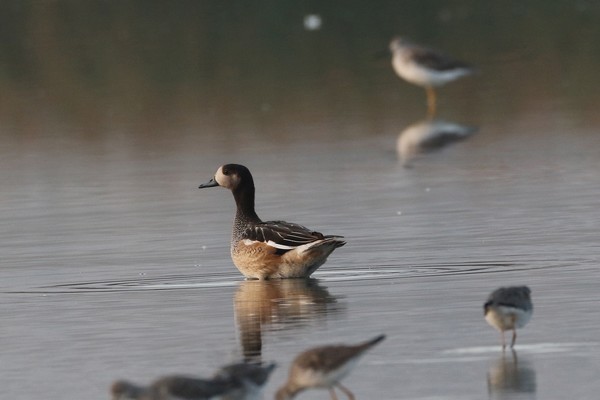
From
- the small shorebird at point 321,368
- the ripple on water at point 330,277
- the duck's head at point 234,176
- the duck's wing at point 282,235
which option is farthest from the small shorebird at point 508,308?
the duck's head at point 234,176

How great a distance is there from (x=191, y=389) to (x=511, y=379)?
1801mm

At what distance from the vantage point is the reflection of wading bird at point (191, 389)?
8.22 metres

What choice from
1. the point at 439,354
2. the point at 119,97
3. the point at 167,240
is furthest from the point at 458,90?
the point at 439,354

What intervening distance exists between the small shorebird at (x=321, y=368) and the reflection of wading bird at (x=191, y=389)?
0.70ft

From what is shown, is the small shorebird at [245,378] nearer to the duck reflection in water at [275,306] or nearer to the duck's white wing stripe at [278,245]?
the duck reflection in water at [275,306]

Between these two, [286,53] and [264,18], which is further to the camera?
[264,18]

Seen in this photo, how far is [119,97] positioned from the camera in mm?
29969

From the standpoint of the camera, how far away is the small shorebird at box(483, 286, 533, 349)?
9352 millimetres

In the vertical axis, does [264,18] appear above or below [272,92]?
above

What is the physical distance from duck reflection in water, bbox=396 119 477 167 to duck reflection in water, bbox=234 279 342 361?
7554 mm

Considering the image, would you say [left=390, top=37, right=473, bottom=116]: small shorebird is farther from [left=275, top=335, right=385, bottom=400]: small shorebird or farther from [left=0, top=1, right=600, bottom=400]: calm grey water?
[left=275, top=335, right=385, bottom=400]: small shorebird

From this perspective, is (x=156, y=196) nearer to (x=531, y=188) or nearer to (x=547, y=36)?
(x=531, y=188)

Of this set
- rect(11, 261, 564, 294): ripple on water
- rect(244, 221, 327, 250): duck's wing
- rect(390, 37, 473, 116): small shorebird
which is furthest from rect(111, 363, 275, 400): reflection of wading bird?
rect(390, 37, 473, 116): small shorebird

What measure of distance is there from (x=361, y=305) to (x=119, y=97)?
18.9 m
